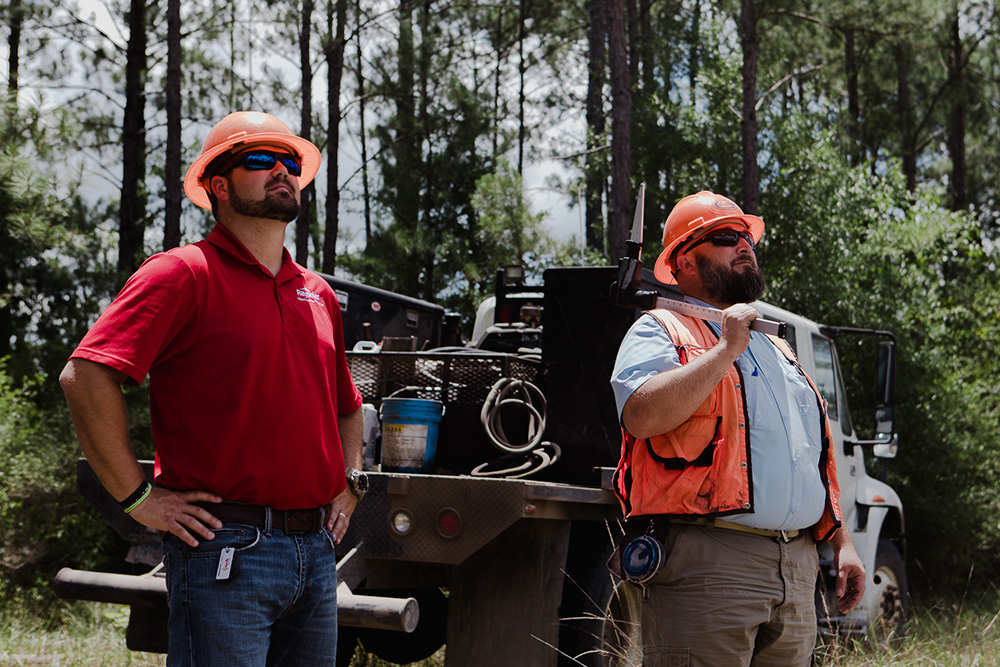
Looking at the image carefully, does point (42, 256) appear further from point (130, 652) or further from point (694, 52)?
point (694, 52)

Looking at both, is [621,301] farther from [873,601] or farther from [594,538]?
[873,601]

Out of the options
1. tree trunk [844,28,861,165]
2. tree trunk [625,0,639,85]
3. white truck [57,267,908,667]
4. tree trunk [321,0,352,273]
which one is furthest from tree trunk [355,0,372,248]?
white truck [57,267,908,667]

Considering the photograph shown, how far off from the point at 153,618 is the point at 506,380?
6.29 feet

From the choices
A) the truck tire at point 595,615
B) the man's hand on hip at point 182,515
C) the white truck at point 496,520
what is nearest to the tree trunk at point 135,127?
the white truck at point 496,520

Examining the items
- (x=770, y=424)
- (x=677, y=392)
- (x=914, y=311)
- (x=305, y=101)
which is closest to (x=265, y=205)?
(x=677, y=392)

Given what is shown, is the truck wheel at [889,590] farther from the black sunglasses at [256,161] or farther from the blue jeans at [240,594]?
the black sunglasses at [256,161]

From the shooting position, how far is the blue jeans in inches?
85.4

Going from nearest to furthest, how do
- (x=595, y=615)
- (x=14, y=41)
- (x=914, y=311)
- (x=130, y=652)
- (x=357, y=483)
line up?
(x=357, y=483) < (x=595, y=615) < (x=130, y=652) < (x=914, y=311) < (x=14, y=41)

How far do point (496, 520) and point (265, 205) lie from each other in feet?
5.62

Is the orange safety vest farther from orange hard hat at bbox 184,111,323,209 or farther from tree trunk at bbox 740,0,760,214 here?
tree trunk at bbox 740,0,760,214

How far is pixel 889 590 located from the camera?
6.63 metres

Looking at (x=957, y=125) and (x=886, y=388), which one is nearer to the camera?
(x=886, y=388)

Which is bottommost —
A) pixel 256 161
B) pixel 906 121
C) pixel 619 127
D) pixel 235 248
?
pixel 235 248

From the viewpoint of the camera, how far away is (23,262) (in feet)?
40.4
